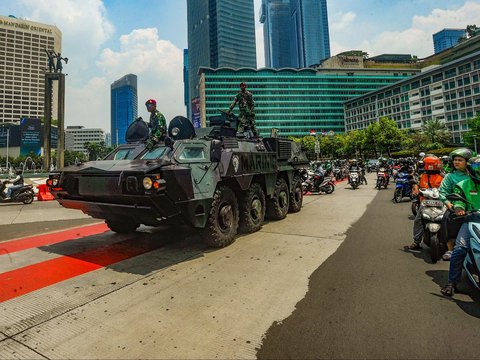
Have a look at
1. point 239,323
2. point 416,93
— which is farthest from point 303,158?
point 416,93

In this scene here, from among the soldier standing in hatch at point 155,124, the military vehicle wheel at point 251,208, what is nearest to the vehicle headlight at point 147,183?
the soldier standing in hatch at point 155,124

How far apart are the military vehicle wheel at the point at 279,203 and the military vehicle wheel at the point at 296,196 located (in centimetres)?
77

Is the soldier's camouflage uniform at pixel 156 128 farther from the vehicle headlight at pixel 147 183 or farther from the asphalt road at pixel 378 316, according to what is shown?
the asphalt road at pixel 378 316

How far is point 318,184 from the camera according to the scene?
14727 millimetres

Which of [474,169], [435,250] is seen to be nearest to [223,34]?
[435,250]

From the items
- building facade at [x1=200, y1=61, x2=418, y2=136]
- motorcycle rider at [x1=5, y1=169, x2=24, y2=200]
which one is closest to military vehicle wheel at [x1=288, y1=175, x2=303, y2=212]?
motorcycle rider at [x1=5, y1=169, x2=24, y2=200]

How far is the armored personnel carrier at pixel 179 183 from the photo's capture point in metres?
4.03

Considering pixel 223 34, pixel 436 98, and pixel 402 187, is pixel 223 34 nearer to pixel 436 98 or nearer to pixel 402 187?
pixel 436 98

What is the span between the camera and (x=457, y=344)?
7.49ft

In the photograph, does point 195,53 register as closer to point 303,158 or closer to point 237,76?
point 237,76

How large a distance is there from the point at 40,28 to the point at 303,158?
15006 centimetres

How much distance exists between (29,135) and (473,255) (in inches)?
4788

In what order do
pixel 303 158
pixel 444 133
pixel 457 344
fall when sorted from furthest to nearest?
pixel 444 133 < pixel 303 158 < pixel 457 344

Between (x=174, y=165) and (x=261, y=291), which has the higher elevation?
(x=174, y=165)
